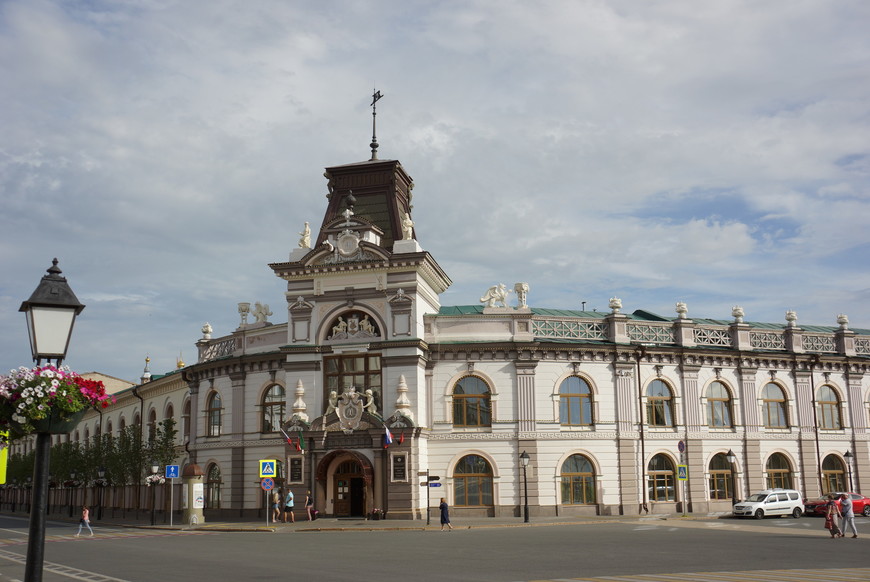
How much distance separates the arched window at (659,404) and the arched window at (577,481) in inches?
192

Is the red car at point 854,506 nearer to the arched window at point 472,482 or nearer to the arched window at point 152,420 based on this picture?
the arched window at point 472,482

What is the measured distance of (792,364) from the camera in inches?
1982

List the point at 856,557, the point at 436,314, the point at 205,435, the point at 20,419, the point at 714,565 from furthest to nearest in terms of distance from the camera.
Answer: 1. the point at 205,435
2. the point at 436,314
3. the point at 856,557
4. the point at 714,565
5. the point at 20,419

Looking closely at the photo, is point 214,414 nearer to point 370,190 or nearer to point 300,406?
point 300,406

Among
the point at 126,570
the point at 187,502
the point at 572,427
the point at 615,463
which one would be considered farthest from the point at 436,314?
the point at 126,570

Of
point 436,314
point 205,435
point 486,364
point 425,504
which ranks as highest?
point 436,314

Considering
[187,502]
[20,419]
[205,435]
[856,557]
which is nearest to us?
[20,419]

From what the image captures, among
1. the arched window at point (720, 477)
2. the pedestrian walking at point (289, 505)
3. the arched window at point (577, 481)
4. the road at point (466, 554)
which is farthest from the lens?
the arched window at point (720, 477)

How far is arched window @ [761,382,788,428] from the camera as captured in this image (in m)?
49.3

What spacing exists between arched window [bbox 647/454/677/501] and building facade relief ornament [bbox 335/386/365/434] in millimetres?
16535

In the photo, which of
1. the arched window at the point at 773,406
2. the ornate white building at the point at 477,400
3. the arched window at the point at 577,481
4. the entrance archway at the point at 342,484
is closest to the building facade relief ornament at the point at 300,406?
the ornate white building at the point at 477,400

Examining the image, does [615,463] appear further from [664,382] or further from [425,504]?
[425,504]

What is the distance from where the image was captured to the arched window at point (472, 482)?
43812 millimetres

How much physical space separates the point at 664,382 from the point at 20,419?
41.8 meters
